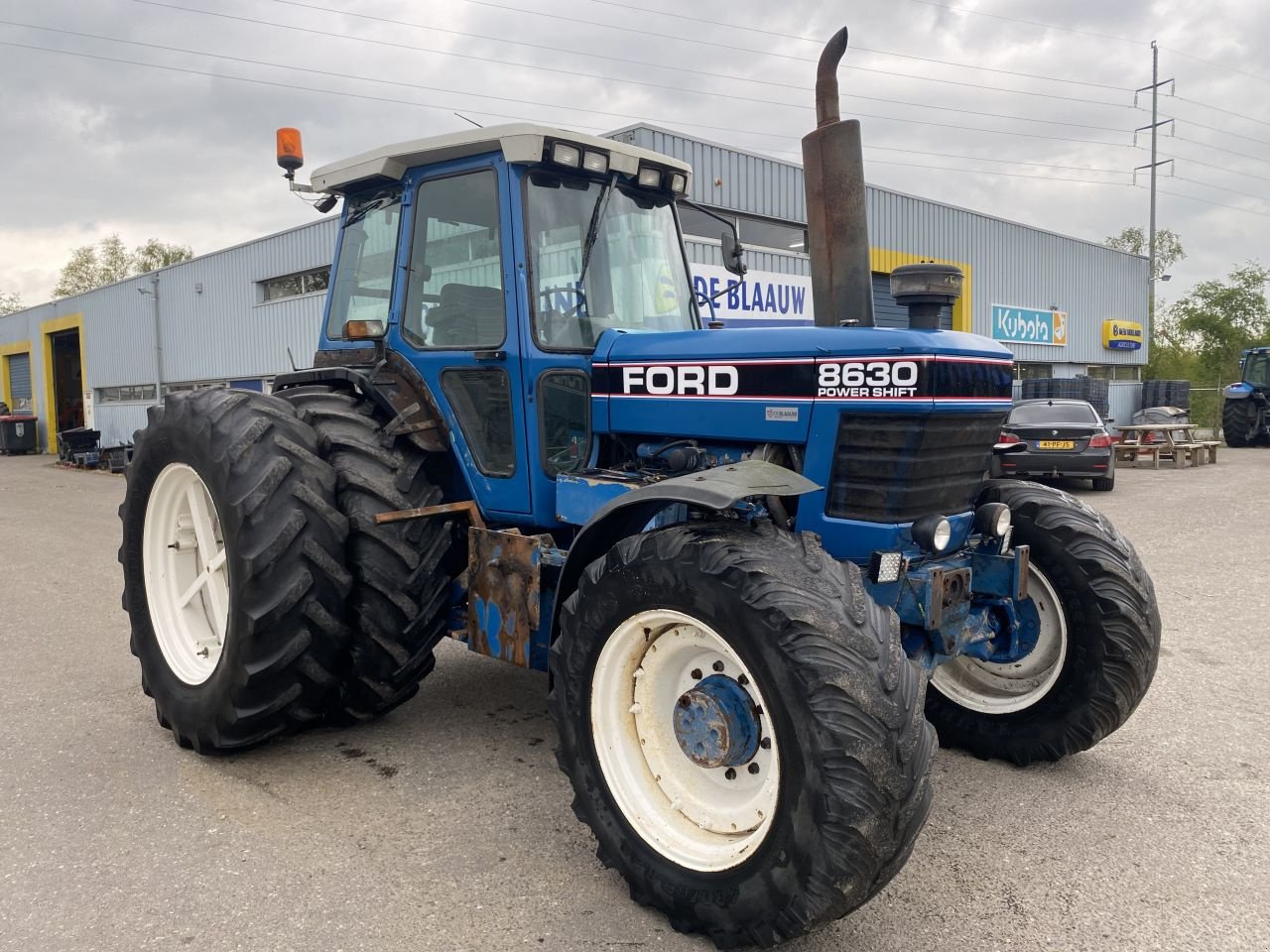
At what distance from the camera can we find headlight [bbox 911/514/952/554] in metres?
3.18

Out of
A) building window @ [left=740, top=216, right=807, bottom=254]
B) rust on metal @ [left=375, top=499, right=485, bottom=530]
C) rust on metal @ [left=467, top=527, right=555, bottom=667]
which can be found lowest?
rust on metal @ [left=467, top=527, right=555, bottom=667]

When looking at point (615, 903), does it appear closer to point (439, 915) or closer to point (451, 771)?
point (439, 915)

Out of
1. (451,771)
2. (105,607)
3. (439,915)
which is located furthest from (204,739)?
(105,607)

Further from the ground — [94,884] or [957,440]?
[957,440]

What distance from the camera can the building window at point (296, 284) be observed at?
18641 millimetres

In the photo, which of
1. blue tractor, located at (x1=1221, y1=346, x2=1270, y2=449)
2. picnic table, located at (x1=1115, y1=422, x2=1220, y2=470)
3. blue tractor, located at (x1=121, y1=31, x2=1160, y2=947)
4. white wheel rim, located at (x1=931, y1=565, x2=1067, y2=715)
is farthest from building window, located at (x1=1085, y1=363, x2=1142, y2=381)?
blue tractor, located at (x1=121, y1=31, x2=1160, y2=947)

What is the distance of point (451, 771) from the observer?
3.80m

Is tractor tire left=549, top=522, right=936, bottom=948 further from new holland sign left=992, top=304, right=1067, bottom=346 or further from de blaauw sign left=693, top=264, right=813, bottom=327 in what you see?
new holland sign left=992, top=304, right=1067, bottom=346

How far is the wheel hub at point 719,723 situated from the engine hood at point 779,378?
0.94m

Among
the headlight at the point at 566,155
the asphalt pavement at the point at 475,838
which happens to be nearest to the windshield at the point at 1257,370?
the asphalt pavement at the point at 475,838

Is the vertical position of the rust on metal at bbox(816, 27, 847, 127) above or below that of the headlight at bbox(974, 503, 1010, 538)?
above

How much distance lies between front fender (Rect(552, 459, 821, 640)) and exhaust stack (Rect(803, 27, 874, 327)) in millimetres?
723

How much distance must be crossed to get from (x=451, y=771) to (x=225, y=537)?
129cm

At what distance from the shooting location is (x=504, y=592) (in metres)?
3.75
